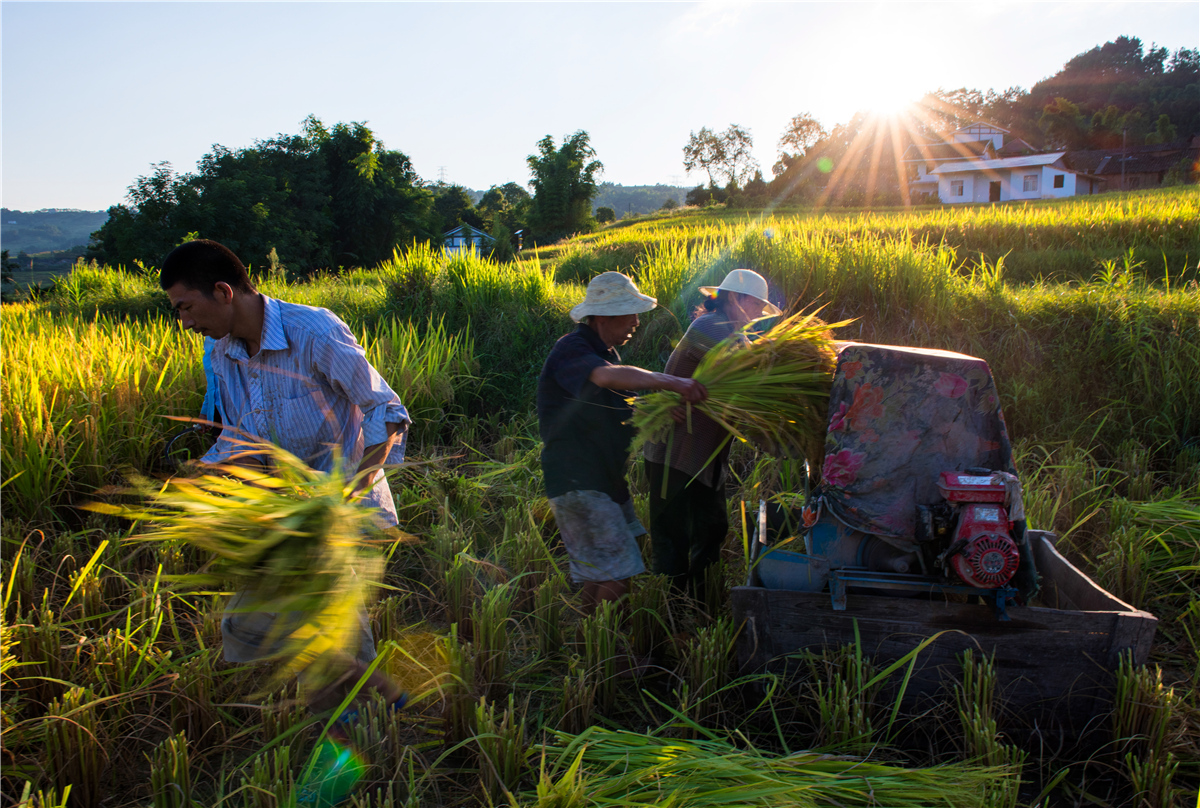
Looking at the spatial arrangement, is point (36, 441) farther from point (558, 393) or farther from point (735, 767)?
point (735, 767)

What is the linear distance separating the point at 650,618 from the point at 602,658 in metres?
0.45

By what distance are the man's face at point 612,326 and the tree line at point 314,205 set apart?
16.2m

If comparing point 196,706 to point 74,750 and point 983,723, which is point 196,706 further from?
point 983,723

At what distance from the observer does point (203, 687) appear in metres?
2.35

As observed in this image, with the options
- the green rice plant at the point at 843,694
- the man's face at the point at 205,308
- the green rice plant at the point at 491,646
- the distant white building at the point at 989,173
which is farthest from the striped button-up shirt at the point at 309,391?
the distant white building at the point at 989,173

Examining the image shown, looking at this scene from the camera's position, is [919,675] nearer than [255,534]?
No

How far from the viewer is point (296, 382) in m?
2.16

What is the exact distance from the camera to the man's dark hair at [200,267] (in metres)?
1.95

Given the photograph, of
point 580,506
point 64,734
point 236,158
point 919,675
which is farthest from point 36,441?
point 236,158

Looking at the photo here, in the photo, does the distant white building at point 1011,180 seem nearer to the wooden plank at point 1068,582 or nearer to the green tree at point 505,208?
the green tree at point 505,208

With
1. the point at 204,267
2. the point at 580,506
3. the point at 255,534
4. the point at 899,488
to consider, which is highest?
the point at 204,267

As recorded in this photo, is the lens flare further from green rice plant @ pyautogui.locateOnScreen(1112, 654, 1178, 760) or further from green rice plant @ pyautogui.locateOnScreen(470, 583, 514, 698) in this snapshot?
green rice plant @ pyautogui.locateOnScreen(1112, 654, 1178, 760)

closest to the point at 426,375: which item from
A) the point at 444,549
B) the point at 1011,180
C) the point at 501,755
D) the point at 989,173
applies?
the point at 444,549

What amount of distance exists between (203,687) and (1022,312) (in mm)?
6629
